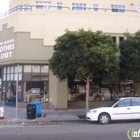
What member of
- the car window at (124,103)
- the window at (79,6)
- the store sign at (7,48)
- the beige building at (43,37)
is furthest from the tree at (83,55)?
the window at (79,6)

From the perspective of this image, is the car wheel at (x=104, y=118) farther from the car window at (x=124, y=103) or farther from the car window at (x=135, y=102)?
the car window at (x=135, y=102)

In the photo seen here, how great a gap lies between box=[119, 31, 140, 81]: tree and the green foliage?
1513 mm

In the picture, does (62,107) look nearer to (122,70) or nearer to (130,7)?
(122,70)

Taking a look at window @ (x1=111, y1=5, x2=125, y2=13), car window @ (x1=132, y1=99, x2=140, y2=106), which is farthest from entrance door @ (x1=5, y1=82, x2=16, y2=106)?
window @ (x1=111, y1=5, x2=125, y2=13)

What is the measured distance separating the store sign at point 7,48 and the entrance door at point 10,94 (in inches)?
103

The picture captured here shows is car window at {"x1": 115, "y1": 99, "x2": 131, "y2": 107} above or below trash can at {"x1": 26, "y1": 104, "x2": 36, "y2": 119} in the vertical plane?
above

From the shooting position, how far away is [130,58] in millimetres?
17125

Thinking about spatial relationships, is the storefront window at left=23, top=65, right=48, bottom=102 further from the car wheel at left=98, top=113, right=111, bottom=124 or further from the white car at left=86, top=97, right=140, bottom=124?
the car wheel at left=98, top=113, right=111, bottom=124

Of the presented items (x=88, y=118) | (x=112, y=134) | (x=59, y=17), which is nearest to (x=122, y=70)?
(x=88, y=118)

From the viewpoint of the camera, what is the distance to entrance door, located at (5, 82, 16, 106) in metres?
22.3

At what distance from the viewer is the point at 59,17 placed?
20688mm

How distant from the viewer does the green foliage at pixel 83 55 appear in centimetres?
1475

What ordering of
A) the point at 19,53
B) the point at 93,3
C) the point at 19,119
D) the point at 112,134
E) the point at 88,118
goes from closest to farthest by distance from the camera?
the point at 112,134 < the point at 88,118 < the point at 19,119 < the point at 19,53 < the point at 93,3

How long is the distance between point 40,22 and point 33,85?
5.25 meters
